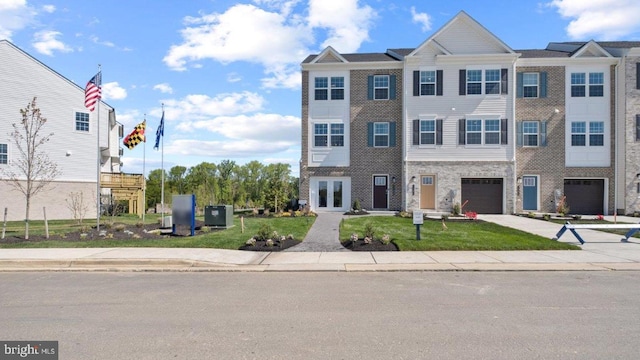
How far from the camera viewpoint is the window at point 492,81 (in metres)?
26.1

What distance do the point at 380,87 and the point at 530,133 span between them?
10239mm

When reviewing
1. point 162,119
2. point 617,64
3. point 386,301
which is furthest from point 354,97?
point 386,301

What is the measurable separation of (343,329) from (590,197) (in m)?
27.8

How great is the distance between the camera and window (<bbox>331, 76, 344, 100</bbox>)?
27828 mm

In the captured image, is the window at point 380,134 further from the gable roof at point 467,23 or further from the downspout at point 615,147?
the downspout at point 615,147

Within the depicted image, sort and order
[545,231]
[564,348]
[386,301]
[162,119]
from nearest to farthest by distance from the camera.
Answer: [564,348] → [386,301] → [545,231] → [162,119]

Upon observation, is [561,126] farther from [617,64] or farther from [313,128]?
[313,128]

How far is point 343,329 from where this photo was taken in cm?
564

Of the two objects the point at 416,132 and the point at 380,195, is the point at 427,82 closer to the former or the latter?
the point at 416,132

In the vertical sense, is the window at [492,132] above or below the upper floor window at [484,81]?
below

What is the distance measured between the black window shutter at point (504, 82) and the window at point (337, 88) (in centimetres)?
1019

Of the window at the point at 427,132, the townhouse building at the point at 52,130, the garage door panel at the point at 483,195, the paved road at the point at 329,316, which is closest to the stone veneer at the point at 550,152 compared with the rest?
the garage door panel at the point at 483,195

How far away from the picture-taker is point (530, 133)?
26.8 meters

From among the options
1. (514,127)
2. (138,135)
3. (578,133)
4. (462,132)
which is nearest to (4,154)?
(138,135)
